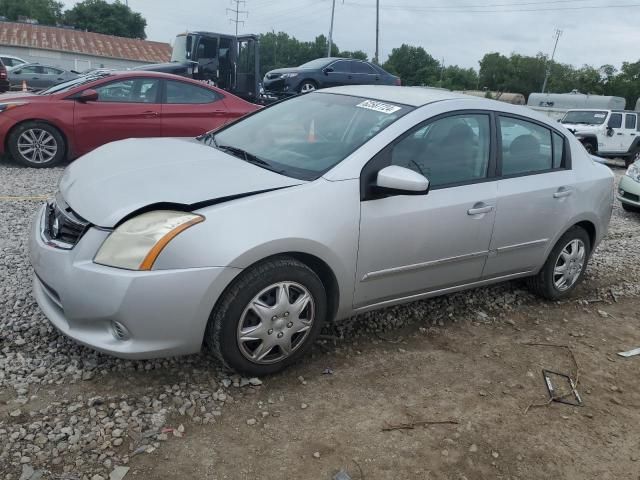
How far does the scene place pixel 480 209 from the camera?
361 cm

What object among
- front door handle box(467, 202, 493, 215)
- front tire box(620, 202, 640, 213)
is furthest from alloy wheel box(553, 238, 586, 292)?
front tire box(620, 202, 640, 213)

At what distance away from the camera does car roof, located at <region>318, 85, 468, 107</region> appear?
363 centimetres

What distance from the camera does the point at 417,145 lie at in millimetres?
3412

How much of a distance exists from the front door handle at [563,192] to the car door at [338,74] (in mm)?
13353

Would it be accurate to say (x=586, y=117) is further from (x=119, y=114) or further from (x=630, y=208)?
(x=119, y=114)

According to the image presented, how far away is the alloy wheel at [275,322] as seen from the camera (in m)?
2.84

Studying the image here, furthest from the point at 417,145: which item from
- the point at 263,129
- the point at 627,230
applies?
the point at 627,230

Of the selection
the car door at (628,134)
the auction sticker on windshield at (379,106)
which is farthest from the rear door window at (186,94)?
the car door at (628,134)

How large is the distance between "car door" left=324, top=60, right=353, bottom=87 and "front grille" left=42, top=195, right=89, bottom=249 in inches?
571

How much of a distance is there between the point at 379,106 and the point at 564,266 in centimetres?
211

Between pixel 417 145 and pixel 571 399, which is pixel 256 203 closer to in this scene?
pixel 417 145

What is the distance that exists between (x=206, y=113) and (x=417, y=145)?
542 cm

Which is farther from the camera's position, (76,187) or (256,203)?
(76,187)

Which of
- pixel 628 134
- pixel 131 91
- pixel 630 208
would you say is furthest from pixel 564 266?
pixel 628 134
